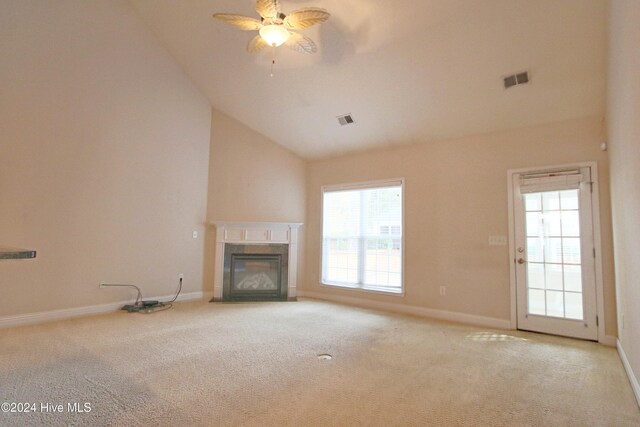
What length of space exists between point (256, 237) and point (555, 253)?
4.26 meters

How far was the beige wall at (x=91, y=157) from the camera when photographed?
3346mm

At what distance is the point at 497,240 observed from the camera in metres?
3.95

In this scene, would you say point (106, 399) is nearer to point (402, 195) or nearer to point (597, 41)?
point (402, 195)

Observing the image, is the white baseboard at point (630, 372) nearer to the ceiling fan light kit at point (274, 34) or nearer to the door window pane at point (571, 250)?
the door window pane at point (571, 250)

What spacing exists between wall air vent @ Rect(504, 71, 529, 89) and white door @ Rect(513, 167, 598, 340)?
3.71 ft

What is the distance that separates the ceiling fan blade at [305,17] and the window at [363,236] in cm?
278

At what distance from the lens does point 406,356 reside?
279 cm

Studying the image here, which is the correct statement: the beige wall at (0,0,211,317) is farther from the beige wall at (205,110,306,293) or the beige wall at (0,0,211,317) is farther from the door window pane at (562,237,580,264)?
the door window pane at (562,237,580,264)

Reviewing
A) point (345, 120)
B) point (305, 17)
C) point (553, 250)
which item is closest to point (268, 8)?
point (305, 17)

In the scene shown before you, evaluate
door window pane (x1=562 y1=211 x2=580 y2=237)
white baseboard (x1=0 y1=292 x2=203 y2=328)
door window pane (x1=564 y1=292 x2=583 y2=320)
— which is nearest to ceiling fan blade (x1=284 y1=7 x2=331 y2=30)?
door window pane (x1=562 y1=211 x2=580 y2=237)

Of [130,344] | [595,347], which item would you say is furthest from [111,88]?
[595,347]

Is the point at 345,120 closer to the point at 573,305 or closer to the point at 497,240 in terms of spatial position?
the point at 497,240

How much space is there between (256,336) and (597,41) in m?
4.32

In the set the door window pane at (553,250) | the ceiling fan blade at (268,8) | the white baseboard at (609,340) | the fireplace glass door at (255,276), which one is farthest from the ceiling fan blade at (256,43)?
the white baseboard at (609,340)
